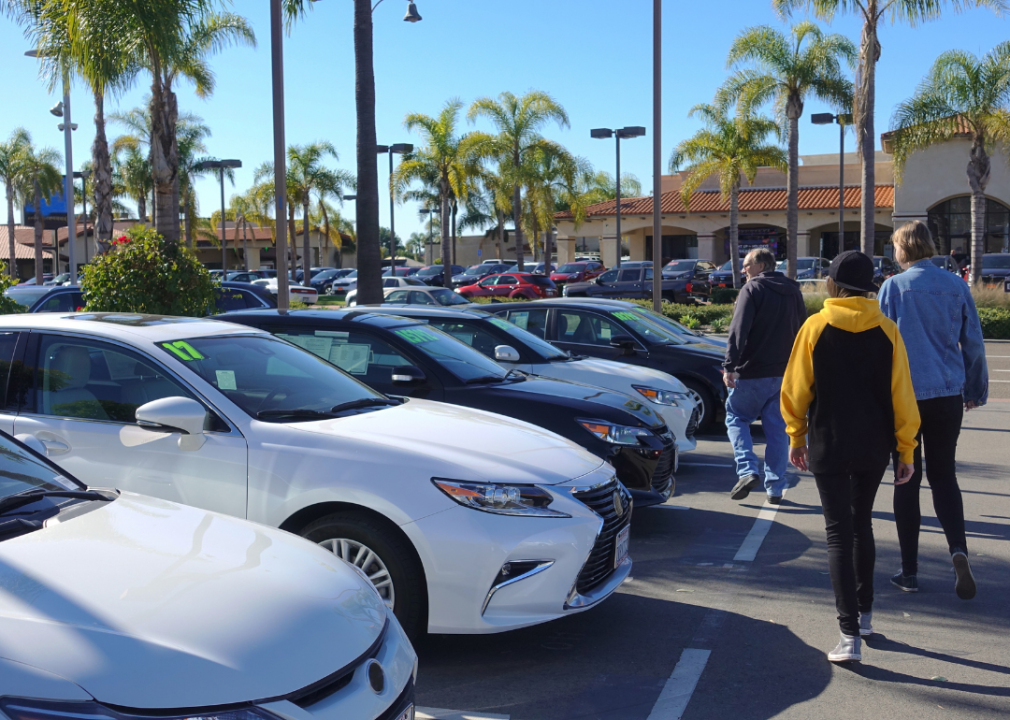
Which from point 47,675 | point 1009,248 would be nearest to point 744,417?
point 47,675

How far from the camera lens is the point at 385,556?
165 inches

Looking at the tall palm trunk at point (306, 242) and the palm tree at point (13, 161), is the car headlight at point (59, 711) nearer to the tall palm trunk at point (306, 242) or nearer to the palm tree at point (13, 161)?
the tall palm trunk at point (306, 242)

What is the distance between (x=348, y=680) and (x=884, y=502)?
589 centimetres

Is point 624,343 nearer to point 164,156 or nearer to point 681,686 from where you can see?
point 681,686

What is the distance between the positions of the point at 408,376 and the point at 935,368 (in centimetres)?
338

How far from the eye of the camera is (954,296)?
518 cm

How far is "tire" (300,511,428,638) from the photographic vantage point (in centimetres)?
418

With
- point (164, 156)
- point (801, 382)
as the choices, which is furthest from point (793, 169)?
point (801, 382)

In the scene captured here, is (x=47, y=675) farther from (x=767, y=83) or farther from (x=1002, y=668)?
(x=767, y=83)

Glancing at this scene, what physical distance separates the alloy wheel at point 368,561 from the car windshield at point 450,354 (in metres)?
2.44

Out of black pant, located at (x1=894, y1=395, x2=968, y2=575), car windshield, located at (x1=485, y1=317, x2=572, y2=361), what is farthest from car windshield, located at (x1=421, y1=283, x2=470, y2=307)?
black pant, located at (x1=894, y1=395, x2=968, y2=575)

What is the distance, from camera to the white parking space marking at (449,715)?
3805mm

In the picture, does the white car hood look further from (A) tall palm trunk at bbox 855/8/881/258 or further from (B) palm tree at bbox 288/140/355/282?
(B) palm tree at bbox 288/140/355/282

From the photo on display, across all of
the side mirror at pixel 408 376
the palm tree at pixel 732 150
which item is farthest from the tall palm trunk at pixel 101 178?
the side mirror at pixel 408 376
